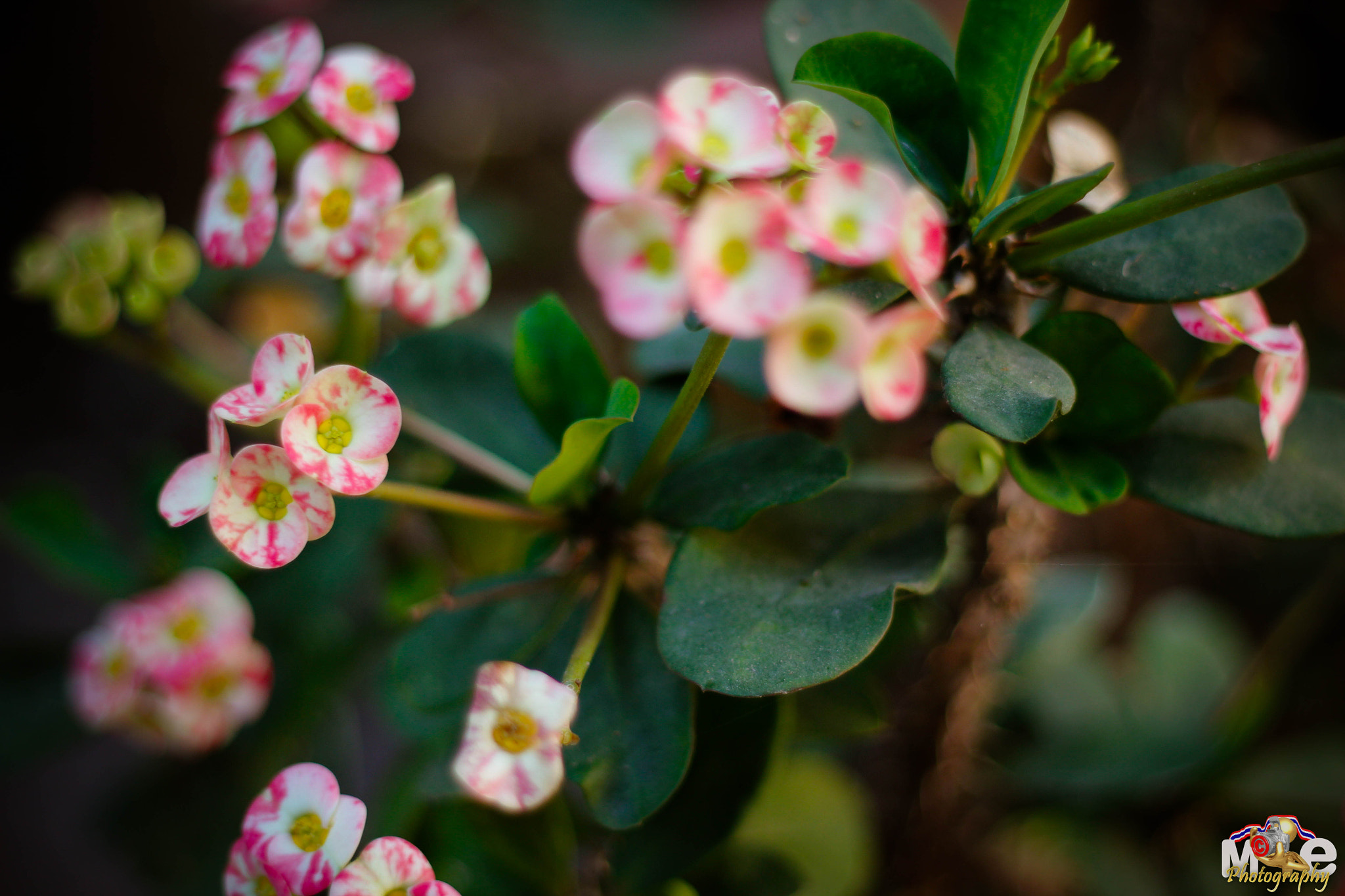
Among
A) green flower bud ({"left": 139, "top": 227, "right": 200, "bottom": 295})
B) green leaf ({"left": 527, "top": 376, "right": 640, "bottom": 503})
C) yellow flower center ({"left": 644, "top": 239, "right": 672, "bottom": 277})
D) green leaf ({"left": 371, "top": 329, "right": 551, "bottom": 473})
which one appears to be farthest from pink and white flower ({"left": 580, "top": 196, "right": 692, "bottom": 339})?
green flower bud ({"left": 139, "top": 227, "right": 200, "bottom": 295})

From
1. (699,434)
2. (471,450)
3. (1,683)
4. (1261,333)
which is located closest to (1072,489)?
(1261,333)

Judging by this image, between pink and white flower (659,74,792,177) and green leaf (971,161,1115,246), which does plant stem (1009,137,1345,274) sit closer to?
green leaf (971,161,1115,246)

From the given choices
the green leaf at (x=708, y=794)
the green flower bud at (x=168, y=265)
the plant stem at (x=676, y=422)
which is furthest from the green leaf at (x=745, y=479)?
the green flower bud at (x=168, y=265)

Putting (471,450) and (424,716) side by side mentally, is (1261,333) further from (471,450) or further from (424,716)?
(424,716)

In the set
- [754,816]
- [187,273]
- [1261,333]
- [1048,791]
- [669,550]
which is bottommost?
[1048,791]

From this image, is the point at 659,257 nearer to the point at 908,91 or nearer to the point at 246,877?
the point at 908,91

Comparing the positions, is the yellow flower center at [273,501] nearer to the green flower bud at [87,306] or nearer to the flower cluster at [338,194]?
the flower cluster at [338,194]

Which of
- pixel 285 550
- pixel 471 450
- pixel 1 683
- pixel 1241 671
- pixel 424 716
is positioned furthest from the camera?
pixel 1241 671
